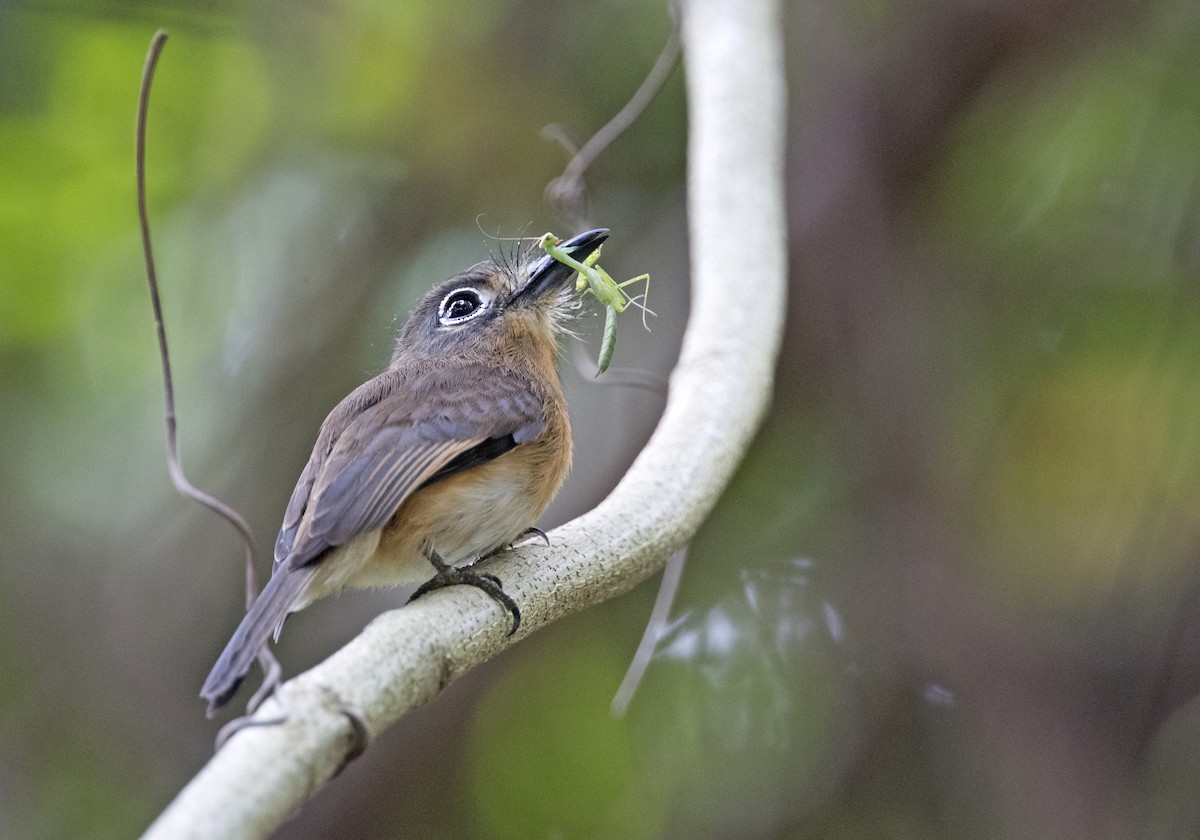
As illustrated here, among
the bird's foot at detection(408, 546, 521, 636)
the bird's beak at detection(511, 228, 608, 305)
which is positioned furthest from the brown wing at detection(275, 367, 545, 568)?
the bird's beak at detection(511, 228, 608, 305)

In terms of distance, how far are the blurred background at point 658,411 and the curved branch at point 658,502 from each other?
806 millimetres

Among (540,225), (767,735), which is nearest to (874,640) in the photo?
(767,735)

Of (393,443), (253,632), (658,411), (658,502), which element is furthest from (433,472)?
(658,411)

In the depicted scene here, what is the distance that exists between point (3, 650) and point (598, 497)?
2095mm

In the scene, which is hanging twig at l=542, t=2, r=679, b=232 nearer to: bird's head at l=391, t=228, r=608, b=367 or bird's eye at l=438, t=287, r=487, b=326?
bird's head at l=391, t=228, r=608, b=367

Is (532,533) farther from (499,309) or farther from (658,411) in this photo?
(658,411)

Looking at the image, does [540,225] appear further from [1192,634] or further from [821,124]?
[1192,634]

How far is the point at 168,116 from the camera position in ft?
14.1

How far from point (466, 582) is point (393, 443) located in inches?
12.9

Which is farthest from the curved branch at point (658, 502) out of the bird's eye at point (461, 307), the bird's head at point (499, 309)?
the bird's eye at point (461, 307)

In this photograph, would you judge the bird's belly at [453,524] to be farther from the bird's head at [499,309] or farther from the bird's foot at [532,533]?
the bird's head at [499,309]

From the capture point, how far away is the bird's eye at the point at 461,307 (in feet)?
9.52

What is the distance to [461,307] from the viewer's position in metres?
2.92

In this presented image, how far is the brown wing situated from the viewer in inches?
81.7
